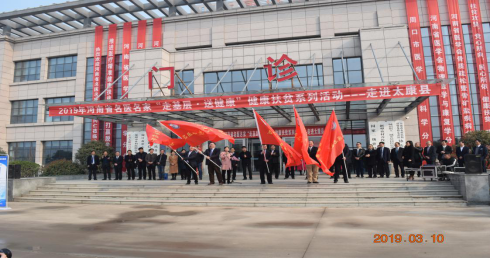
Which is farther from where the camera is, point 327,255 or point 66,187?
point 66,187

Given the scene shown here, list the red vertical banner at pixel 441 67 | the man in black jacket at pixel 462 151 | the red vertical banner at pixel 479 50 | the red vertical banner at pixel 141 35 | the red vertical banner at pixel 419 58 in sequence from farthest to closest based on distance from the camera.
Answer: the red vertical banner at pixel 141 35 → the red vertical banner at pixel 479 50 → the red vertical banner at pixel 441 67 → the red vertical banner at pixel 419 58 → the man in black jacket at pixel 462 151

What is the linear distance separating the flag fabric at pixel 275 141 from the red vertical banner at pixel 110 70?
1502 centimetres

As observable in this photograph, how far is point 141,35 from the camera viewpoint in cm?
2333

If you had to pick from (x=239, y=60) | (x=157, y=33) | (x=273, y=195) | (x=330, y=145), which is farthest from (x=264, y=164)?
(x=157, y=33)

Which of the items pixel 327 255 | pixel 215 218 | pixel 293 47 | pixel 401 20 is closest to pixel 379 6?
pixel 401 20

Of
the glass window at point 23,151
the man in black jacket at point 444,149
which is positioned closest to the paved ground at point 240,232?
the man in black jacket at point 444,149

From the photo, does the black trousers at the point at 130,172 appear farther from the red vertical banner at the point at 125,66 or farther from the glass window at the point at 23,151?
the glass window at the point at 23,151

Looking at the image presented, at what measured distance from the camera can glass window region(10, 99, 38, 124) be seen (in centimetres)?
2498

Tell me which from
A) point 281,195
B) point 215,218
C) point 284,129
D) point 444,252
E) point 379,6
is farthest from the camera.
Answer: point 379,6

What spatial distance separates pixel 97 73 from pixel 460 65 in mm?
23936

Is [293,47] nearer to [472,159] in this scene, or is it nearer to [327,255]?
[472,159]

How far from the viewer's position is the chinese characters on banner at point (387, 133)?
17.3m

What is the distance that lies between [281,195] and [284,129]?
9084 mm

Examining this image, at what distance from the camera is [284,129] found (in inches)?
744
